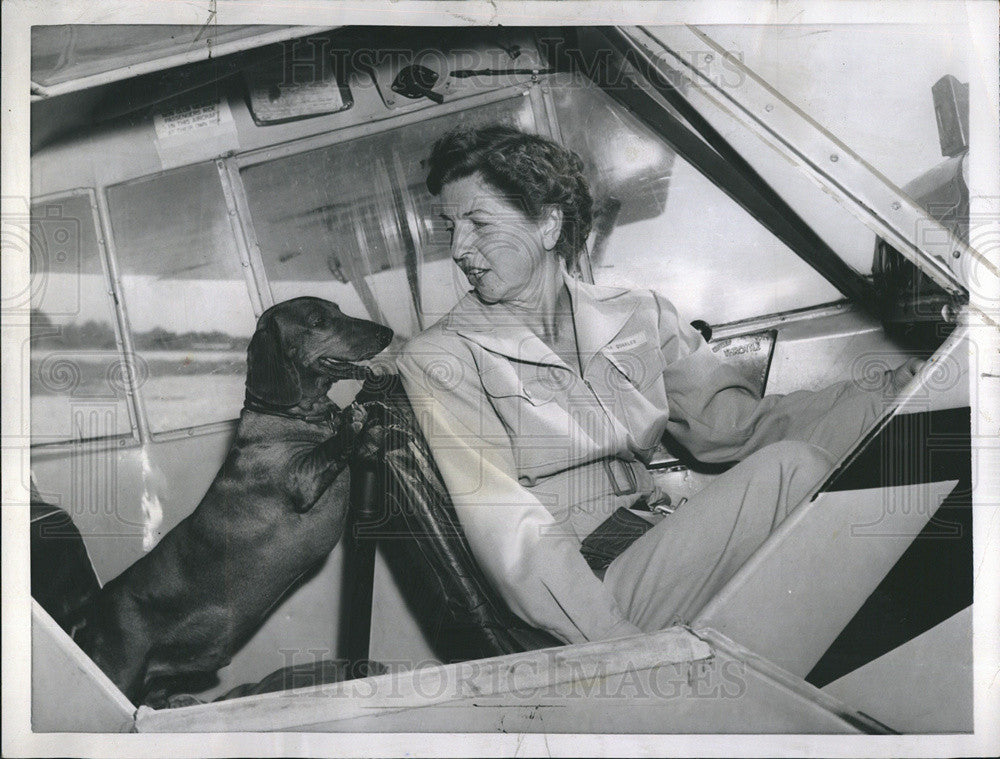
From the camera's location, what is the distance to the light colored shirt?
211cm

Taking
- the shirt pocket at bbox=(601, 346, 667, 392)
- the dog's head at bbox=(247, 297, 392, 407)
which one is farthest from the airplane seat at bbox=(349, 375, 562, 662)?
the shirt pocket at bbox=(601, 346, 667, 392)

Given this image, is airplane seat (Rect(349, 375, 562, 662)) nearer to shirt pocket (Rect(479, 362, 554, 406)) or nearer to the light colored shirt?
the light colored shirt

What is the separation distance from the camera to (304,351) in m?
2.21

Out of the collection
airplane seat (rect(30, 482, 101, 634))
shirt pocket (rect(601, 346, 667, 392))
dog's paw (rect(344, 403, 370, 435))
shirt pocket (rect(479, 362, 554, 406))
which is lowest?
airplane seat (rect(30, 482, 101, 634))

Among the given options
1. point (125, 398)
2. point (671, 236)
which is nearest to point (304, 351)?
point (125, 398)

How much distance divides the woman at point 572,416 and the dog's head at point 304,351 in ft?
0.42

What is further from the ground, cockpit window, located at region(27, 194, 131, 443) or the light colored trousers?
cockpit window, located at region(27, 194, 131, 443)

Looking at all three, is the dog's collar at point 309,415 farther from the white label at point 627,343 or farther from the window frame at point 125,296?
the white label at point 627,343

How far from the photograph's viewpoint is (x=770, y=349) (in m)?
2.25

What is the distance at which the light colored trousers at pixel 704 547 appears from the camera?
6.92 ft

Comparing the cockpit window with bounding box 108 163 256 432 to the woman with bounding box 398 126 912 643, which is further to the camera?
the cockpit window with bounding box 108 163 256 432

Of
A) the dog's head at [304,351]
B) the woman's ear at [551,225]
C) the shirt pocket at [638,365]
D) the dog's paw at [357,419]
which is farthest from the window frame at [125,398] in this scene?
the shirt pocket at [638,365]

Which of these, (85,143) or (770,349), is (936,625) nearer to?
(770,349)

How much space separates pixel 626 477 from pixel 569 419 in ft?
0.68
